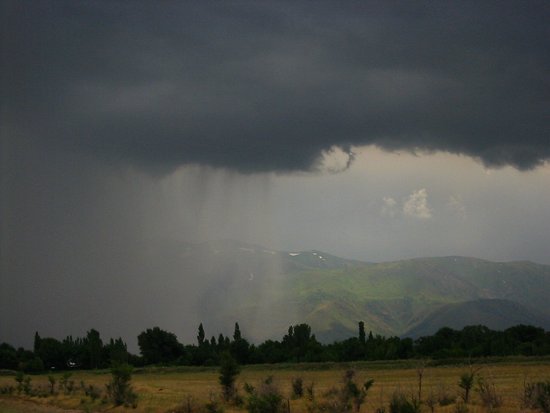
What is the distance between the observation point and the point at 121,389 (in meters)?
60.3

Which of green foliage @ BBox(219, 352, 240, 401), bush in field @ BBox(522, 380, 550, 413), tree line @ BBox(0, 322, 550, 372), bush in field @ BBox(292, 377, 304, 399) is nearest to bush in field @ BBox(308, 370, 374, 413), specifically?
bush in field @ BBox(292, 377, 304, 399)

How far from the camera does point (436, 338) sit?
143 m

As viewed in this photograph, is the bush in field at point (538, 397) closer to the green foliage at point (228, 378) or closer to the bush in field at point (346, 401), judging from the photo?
the bush in field at point (346, 401)

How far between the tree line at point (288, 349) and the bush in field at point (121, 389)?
186 ft

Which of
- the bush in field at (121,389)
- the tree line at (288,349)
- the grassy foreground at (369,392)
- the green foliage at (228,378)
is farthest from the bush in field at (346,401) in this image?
the tree line at (288,349)

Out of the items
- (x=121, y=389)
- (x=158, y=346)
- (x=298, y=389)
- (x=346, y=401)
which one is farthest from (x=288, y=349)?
(x=346, y=401)

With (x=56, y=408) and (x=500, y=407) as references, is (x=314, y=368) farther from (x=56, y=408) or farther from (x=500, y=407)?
(x=500, y=407)

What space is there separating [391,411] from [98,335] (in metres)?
151

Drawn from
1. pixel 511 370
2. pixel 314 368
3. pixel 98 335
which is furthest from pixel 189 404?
pixel 98 335

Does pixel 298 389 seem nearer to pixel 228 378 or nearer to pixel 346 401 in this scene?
pixel 228 378

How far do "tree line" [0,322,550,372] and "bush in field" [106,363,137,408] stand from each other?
56.7m

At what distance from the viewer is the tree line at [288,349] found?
128125 mm

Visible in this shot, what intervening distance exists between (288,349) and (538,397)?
393 feet

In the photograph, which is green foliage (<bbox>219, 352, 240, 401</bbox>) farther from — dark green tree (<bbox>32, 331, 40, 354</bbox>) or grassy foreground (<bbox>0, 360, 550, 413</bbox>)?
dark green tree (<bbox>32, 331, 40, 354</bbox>)
